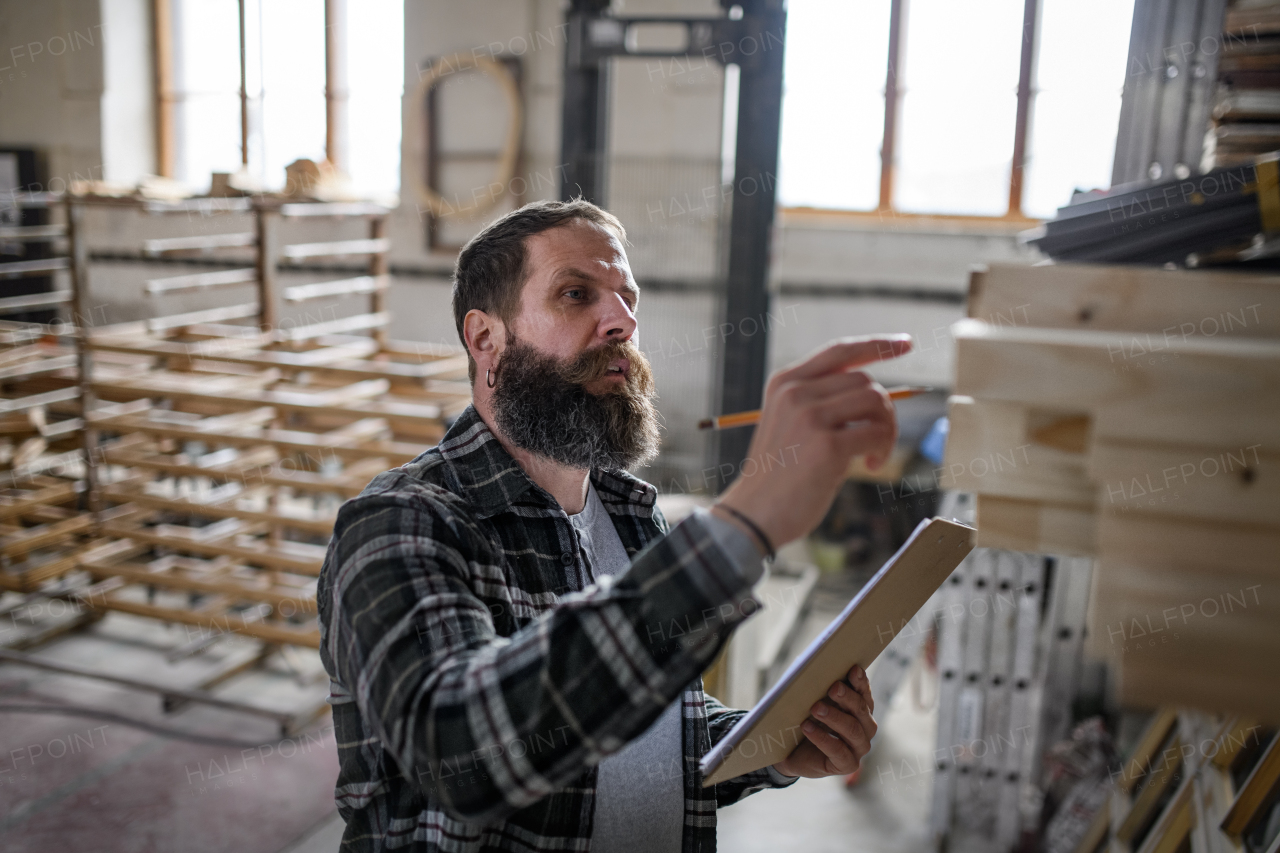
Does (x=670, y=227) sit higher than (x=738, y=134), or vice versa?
(x=738, y=134)

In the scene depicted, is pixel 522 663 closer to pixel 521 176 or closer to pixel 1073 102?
pixel 1073 102

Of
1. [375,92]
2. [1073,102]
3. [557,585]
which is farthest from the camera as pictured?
[375,92]

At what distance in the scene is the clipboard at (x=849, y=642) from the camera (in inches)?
44.7

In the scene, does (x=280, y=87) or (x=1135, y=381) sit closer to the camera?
(x=1135, y=381)

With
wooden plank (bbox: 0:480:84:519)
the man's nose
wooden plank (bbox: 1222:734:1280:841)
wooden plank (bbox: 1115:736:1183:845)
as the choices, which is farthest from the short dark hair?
wooden plank (bbox: 0:480:84:519)

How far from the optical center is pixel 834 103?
6.18m

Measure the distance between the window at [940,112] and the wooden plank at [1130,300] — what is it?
5148mm

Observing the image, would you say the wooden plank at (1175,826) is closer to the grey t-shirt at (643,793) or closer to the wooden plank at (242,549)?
the grey t-shirt at (643,793)

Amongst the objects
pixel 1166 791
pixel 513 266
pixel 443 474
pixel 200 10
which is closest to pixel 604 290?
pixel 513 266

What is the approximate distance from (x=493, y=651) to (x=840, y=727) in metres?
0.62

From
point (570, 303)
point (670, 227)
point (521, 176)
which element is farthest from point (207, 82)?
point (570, 303)

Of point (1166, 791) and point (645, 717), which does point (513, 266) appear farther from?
point (1166, 791)

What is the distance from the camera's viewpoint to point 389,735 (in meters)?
1.01

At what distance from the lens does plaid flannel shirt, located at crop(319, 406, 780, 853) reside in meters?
0.89
